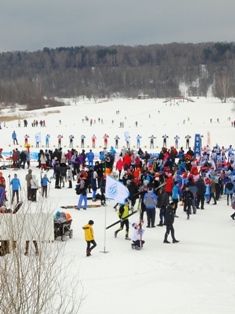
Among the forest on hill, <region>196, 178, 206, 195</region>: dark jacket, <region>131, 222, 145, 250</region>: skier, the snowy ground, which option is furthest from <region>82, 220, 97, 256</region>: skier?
the forest on hill

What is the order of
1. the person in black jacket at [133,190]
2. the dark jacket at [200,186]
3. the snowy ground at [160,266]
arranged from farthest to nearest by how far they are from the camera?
1. the dark jacket at [200,186]
2. the person in black jacket at [133,190]
3. the snowy ground at [160,266]

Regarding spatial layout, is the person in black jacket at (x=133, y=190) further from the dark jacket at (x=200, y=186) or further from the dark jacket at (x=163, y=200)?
the dark jacket at (x=200, y=186)

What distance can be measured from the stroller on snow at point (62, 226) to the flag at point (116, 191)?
124cm

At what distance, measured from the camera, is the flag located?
1470 cm

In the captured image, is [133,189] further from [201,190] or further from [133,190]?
[201,190]

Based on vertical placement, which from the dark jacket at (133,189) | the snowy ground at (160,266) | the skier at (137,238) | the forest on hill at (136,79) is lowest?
the snowy ground at (160,266)

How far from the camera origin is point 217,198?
68.8ft

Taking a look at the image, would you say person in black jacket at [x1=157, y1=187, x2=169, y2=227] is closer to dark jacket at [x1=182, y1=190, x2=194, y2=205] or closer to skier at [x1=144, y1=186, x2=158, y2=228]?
skier at [x1=144, y1=186, x2=158, y2=228]

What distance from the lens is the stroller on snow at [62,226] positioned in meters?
14.4

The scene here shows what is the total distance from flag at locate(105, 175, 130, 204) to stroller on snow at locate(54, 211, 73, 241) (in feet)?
4.07

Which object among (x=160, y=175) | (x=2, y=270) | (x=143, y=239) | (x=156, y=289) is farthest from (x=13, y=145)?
(x=2, y=270)

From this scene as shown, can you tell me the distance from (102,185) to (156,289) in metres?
7.86

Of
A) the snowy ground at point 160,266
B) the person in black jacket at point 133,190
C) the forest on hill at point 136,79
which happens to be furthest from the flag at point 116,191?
the forest on hill at point 136,79

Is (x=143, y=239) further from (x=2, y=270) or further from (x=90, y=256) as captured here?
(x=2, y=270)
